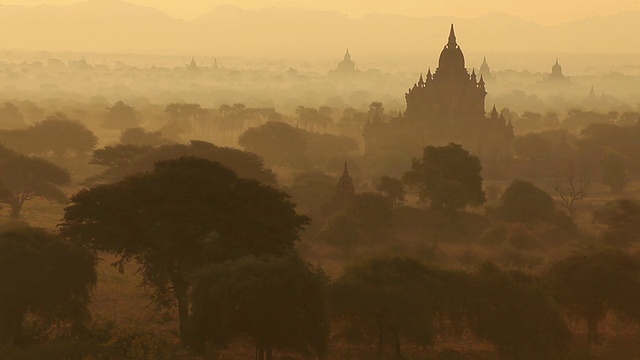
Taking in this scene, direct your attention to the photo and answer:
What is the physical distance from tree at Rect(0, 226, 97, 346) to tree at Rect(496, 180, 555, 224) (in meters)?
32.7

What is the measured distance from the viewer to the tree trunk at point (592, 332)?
30922 millimetres

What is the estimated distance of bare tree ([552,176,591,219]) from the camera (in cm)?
5934

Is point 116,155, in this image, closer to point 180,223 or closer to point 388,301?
point 180,223

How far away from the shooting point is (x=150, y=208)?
1187 inches

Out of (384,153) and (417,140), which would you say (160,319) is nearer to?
(384,153)

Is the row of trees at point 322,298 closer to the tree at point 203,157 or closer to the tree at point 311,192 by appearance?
the tree at point 203,157

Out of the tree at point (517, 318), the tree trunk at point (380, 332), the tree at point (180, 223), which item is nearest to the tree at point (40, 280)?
the tree at point (180, 223)

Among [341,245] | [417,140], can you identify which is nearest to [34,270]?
[341,245]

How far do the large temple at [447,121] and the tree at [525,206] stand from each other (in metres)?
27.3

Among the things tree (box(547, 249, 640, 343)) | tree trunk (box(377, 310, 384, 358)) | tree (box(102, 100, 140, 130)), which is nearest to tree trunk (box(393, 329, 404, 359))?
tree trunk (box(377, 310, 384, 358))

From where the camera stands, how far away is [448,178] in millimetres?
56500

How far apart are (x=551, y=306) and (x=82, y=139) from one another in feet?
211

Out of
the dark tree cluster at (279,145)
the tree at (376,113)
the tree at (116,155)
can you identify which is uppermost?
the tree at (376,113)

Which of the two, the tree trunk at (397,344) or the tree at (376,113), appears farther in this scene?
the tree at (376,113)
